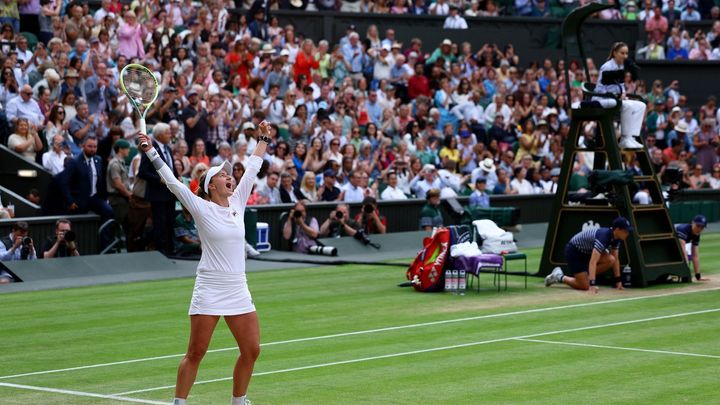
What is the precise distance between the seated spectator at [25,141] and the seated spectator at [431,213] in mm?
7229

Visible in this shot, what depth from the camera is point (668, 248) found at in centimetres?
1975

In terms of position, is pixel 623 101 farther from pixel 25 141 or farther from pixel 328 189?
pixel 25 141

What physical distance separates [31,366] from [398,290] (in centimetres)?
712

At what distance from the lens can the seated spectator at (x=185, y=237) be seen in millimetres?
22062

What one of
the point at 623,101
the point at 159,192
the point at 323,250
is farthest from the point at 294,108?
the point at 623,101

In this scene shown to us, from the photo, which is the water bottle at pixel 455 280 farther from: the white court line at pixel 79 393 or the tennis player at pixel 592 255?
the white court line at pixel 79 393

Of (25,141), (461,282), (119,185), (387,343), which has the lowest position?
(387,343)

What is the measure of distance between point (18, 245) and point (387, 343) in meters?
7.97

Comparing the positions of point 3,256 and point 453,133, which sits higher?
point 453,133

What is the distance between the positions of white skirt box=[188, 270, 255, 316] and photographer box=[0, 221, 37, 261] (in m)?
10.9

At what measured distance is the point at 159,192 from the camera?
2105 cm

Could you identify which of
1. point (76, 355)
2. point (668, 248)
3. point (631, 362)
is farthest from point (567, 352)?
point (668, 248)

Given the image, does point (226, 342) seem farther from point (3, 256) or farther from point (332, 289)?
point (3, 256)

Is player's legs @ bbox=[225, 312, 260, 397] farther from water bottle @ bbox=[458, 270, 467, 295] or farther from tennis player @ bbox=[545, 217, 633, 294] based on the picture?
tennis player @ bbox=[545, 217, 633, 294]
